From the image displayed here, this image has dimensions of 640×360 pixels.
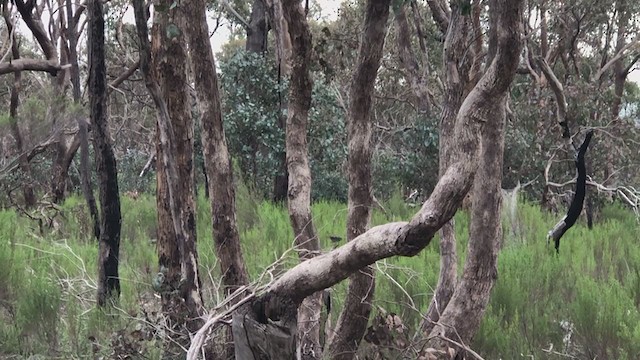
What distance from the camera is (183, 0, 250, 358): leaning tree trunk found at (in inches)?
148

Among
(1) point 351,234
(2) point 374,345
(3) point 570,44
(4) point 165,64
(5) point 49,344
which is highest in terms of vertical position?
(3) point 570,44

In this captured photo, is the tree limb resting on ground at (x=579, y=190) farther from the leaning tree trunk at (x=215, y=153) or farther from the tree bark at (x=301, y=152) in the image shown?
the leaning tree trunk at (x=215, y=153)

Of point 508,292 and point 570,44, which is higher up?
point 570,44

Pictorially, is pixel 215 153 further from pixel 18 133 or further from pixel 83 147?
pixel 18 133

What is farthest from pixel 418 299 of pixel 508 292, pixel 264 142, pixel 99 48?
pixel 264 142

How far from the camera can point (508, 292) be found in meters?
4.64

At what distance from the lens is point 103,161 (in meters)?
4.84

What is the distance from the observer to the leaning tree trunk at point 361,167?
10.8 feet

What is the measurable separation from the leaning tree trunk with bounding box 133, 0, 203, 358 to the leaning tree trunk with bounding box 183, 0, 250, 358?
0.10 meters

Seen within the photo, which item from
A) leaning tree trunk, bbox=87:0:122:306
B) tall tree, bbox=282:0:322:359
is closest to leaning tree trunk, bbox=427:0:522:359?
tall tree, bbox=282:0:322:359

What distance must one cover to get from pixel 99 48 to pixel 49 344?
193 centimetres

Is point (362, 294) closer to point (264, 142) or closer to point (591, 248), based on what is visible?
point (591, 248)

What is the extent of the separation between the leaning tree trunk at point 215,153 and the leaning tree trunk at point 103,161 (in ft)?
3.87

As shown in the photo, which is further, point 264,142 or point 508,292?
point 264,142
